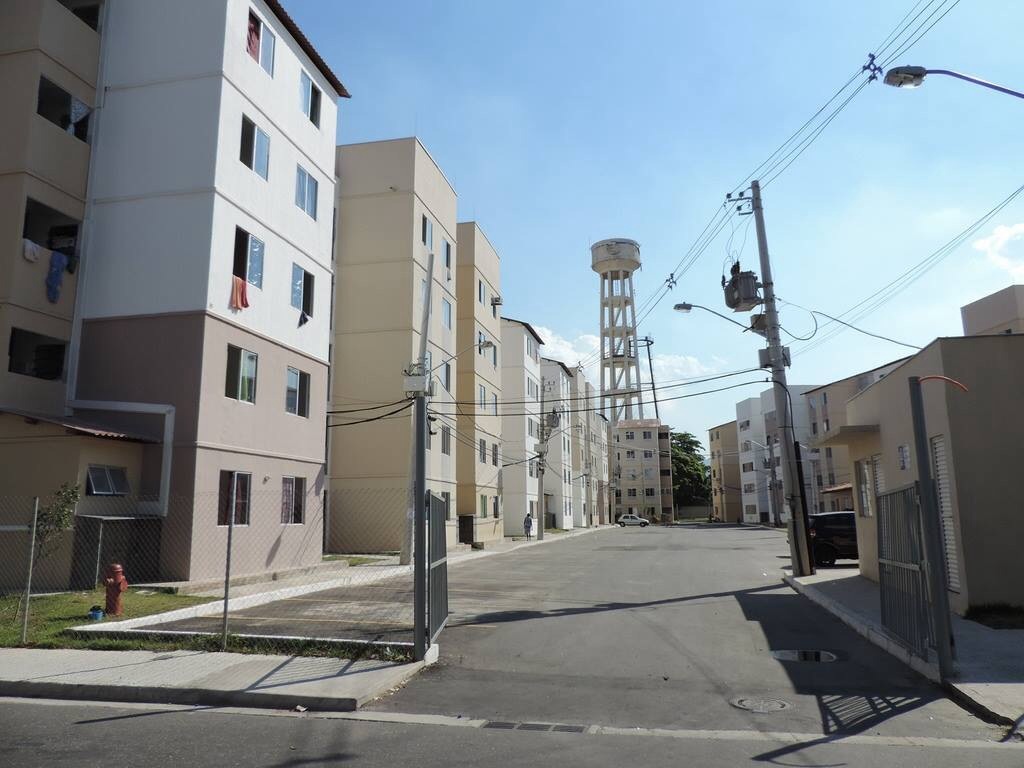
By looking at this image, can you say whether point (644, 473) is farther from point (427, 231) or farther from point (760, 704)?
point (760, 704)

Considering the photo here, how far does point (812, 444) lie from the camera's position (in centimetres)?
1895

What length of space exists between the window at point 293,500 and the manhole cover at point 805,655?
14692mm

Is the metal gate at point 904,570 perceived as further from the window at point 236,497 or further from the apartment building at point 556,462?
A: the apartment building at point 556,462

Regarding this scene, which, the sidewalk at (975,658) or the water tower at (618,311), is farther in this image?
the water tower at (618,311)

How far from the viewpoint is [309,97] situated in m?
24.1

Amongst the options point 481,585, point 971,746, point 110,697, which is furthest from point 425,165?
point 971,746

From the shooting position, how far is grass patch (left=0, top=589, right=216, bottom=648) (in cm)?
1064

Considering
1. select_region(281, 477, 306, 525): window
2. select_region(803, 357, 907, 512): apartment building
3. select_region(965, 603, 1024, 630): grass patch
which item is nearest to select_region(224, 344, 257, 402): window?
select_region(281, 477, 306, 525): window

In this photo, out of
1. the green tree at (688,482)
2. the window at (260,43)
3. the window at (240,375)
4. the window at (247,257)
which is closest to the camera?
the window at (240,375)

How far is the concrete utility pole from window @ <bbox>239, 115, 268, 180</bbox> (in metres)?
14.4

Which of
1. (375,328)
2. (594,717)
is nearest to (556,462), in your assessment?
(375,328)

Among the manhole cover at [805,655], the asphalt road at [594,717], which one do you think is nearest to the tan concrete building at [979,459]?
the asphalt road at [594,717]

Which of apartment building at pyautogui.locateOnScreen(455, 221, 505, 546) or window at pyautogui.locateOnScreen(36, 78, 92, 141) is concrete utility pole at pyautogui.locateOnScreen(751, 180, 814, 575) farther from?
apartment building at pyautogui.locateOnScreen(455, 221, 505, 546)

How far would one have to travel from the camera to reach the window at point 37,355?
1803 cm
